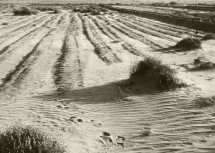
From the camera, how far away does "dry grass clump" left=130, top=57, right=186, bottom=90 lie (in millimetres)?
9320

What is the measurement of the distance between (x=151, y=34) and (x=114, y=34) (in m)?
2.07

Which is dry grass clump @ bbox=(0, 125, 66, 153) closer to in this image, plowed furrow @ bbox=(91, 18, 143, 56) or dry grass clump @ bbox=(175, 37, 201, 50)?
plowed furrow @ bbox=(91, 18, 143, 56)

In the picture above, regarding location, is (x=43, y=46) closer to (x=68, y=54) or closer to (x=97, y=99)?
(x=68, y=54)

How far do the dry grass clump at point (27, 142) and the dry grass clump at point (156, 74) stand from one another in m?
4.21

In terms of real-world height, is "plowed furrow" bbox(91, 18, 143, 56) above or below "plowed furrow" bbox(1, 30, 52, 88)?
above

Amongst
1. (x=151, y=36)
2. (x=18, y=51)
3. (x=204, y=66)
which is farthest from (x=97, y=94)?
(x=151, y=36)

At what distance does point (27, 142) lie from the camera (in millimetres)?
5770

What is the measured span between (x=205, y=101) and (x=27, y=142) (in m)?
4.14

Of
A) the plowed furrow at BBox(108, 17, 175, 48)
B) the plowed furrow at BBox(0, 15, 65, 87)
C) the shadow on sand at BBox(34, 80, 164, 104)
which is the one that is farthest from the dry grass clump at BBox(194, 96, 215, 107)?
the plowed furrow at BBox(108, 17, 175, 48)

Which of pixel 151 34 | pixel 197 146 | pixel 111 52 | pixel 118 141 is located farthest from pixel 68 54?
pixel 197 146

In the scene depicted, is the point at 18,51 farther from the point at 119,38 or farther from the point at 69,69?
the point at 119,38

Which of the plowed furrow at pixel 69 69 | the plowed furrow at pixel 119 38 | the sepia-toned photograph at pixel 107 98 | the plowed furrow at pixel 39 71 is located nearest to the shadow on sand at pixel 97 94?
the sepia-toned photograph at pixel 107 98

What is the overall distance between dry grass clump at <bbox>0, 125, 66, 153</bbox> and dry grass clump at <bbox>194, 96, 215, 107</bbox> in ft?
11.5

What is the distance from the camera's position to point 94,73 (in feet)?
38.5
